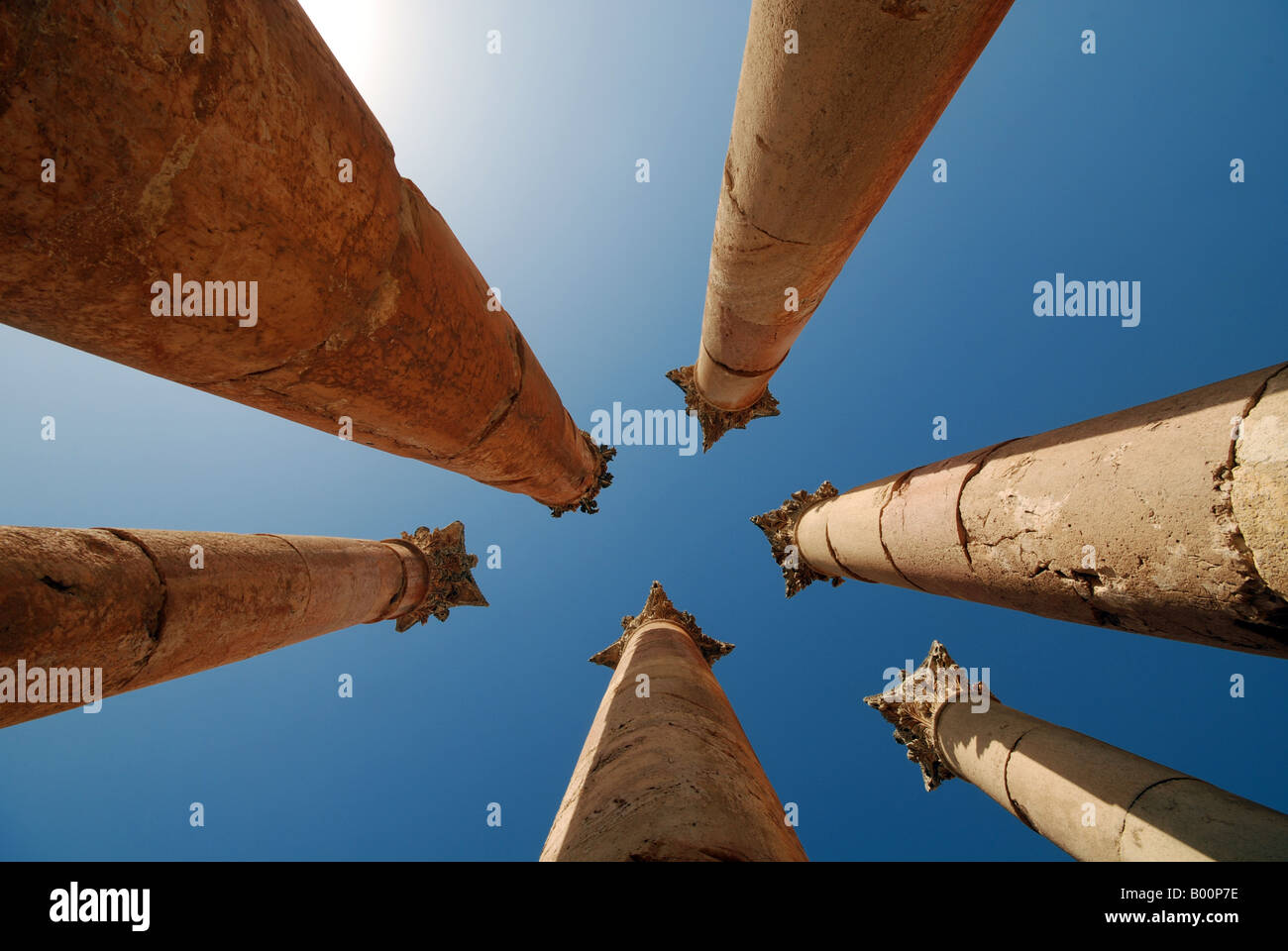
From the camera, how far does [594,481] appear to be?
12.0m

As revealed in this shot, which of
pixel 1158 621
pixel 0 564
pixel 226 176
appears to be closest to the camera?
pixel 226 176

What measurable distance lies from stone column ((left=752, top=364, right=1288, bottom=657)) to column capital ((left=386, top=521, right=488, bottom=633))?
9115mm

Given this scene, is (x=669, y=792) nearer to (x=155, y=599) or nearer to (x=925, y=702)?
(x=155, y=599)

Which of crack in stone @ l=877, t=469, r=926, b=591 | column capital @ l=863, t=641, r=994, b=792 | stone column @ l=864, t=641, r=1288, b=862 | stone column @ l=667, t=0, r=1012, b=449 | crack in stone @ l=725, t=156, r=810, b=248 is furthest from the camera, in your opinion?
column capital @ l=863, t=641, r=994, b=792

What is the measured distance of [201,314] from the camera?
239 centimetres

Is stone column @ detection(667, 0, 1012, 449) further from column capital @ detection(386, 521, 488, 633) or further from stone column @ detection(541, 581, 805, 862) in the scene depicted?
column capital @ detection(386, 521, 488, 633)

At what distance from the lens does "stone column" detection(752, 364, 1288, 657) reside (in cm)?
239

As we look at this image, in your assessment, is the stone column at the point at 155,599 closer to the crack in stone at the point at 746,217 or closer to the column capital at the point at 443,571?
the column capital at the point at 443,571

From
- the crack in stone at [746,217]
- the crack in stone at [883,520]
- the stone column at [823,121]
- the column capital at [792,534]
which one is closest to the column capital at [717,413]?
the column capital at [792,534]

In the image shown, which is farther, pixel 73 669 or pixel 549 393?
pixel 549 393

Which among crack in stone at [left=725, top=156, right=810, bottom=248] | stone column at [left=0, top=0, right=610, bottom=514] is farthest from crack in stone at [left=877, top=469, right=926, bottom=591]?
stone column at [left=0, top=0, right=610, bottom=514]
